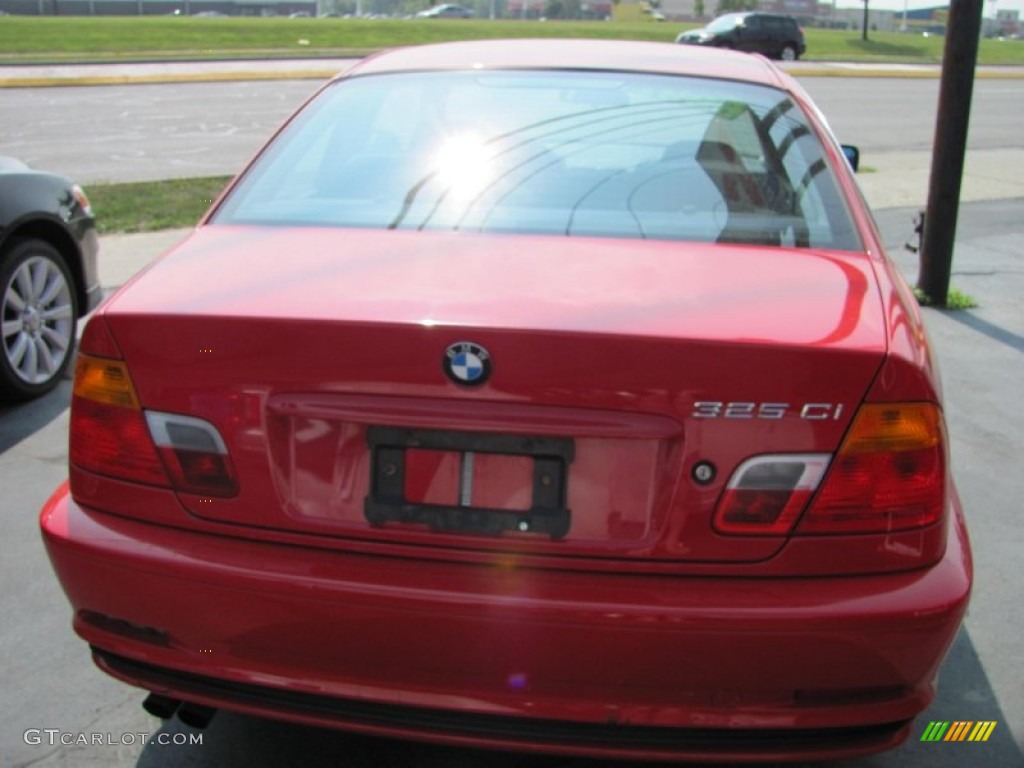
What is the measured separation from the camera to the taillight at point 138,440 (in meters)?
2.43

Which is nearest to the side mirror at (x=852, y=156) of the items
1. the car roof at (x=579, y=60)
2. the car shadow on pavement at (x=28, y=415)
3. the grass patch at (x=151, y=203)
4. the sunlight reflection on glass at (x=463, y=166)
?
the car roof at (x=579, y=60)

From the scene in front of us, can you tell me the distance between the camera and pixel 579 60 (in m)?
3.73

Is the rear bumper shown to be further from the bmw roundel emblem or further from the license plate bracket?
the bmw roundel emblem

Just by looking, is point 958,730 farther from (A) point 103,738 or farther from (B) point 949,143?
(B) point 949,143

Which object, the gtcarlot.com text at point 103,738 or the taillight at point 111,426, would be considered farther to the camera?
the gtcarlot.com text at point 103,738

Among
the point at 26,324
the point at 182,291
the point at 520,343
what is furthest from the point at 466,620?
the point at 26,324

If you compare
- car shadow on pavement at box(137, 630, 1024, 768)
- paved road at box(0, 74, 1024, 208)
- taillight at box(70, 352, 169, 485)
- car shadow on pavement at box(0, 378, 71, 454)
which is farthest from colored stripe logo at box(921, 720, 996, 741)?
paved road at box(0, 74, 1024, 208)

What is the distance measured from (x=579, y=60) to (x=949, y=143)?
4.50 meters

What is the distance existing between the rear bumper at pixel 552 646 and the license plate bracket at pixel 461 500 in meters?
0.09

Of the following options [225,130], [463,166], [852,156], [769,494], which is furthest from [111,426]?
[225,130]

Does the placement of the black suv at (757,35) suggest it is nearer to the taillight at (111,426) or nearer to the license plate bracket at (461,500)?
the taillight at (111,426)

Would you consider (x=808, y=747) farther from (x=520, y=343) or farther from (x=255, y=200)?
(x=255, y=200)

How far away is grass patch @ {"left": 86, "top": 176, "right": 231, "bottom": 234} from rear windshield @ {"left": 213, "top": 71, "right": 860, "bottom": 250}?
6.48 metres

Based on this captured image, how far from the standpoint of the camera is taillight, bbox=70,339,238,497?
2.43m
